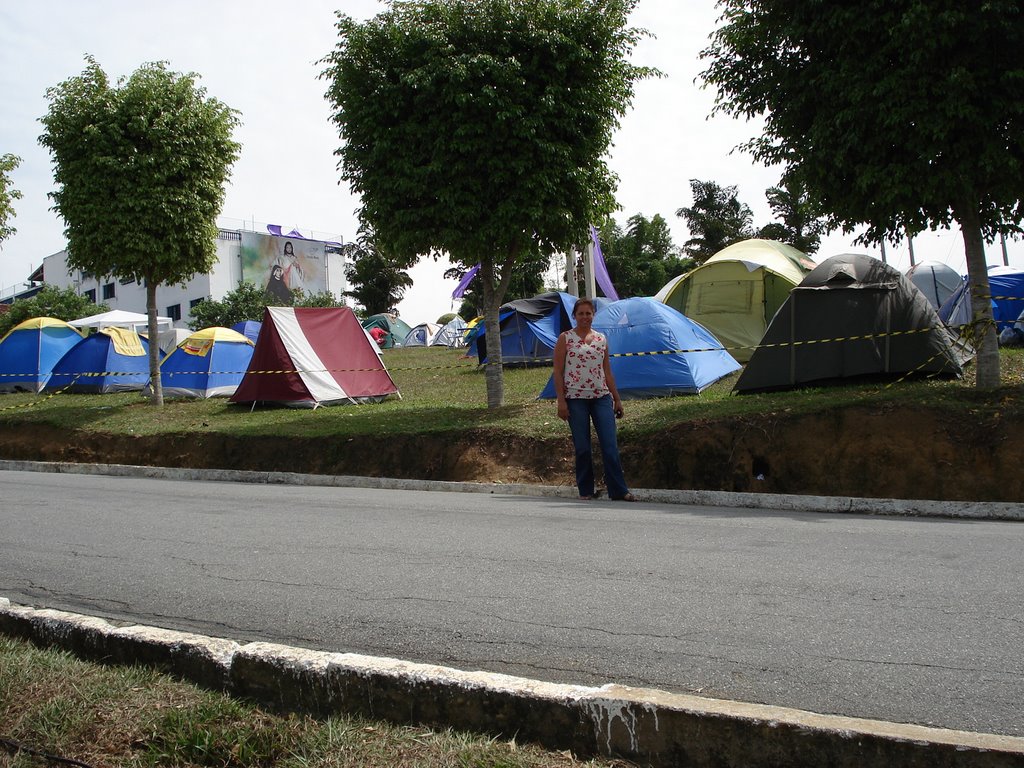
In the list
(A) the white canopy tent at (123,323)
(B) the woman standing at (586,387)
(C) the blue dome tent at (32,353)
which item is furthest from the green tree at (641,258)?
(B) the woman standing at (586,387)

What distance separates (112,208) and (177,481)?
7664mm

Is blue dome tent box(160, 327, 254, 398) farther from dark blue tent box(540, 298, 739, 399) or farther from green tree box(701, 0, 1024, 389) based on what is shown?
green tree box(701, 0, 1024, 389)

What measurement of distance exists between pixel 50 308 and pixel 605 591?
5958 cm

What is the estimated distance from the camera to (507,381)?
61.4 ft

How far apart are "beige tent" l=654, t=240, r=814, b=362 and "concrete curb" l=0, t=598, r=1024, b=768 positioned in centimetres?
1644

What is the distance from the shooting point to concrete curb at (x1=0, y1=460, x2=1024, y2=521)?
8.00 metres

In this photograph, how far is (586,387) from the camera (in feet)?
28.6

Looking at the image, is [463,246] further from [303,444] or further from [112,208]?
[112,208]

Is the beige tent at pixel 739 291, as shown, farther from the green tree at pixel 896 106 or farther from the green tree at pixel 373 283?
the green tree at pixel 373 283

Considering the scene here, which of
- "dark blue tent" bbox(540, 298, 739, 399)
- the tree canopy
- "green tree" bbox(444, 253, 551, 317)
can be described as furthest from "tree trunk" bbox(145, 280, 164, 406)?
the tree canopy

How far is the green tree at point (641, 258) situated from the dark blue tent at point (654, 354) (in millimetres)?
42260

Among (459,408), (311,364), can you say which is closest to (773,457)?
(459,408)

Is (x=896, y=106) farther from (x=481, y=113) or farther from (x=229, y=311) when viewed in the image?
(x=229, y=311)

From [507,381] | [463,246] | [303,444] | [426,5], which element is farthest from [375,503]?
[507,381]
